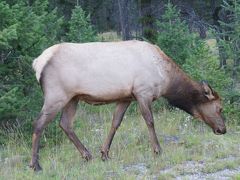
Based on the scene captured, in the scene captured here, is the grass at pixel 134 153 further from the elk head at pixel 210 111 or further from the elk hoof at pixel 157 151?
the elk head at pixel 210 111

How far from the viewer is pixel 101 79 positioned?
7.48 meters

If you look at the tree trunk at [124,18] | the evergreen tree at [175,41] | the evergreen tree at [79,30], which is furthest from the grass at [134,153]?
the tree trunk at [124,18]

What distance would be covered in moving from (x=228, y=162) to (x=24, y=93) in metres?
4.03

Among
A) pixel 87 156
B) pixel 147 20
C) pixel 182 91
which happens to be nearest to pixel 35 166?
pixel 87 156

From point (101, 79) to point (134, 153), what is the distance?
1288mm

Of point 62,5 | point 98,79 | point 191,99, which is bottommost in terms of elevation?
A: point 62,5

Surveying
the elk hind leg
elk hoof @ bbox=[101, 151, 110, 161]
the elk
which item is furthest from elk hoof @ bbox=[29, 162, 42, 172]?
elk hoof @ bbox=[101, 151, 110, 161]

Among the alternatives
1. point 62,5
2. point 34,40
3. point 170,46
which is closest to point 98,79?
point 34,40

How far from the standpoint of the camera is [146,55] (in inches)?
309

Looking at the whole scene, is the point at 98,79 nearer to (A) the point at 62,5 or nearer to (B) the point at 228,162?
(B) the point at 228,162

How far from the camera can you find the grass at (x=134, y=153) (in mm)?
6797

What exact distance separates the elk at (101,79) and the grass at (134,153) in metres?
0.32

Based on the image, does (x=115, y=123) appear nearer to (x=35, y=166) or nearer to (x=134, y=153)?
(x=134, y=153)

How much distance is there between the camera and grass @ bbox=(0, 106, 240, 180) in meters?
6.80
